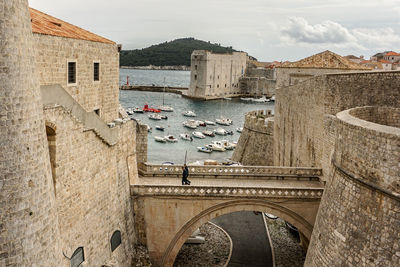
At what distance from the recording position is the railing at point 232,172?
19125 millimetres

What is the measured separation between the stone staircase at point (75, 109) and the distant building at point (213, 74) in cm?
8446

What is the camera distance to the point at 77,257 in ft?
40.8

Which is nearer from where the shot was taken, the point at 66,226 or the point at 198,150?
the point at 66,226

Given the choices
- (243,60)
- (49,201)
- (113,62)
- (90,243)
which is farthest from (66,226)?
(243,60)

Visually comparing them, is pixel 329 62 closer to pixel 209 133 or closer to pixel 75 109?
pixel 75 109

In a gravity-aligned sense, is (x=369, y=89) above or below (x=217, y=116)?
above

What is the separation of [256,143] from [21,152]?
92.1 ft

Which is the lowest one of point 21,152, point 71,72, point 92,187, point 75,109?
point 92,187

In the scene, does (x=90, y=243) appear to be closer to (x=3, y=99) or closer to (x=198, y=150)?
(x=3, y=99)

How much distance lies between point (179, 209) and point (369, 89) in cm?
988

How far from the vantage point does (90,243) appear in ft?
43.4

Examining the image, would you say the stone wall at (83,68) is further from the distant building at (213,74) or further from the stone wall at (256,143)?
the distant building at (213,74)

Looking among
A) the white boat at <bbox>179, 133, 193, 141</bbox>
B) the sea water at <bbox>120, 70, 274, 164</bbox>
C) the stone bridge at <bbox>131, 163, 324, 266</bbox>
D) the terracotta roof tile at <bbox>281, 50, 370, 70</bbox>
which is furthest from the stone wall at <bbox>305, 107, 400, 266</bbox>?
the white boat at <bbox>179, 133, 193, 141</bbox>

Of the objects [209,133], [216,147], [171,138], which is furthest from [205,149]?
[209,133]
